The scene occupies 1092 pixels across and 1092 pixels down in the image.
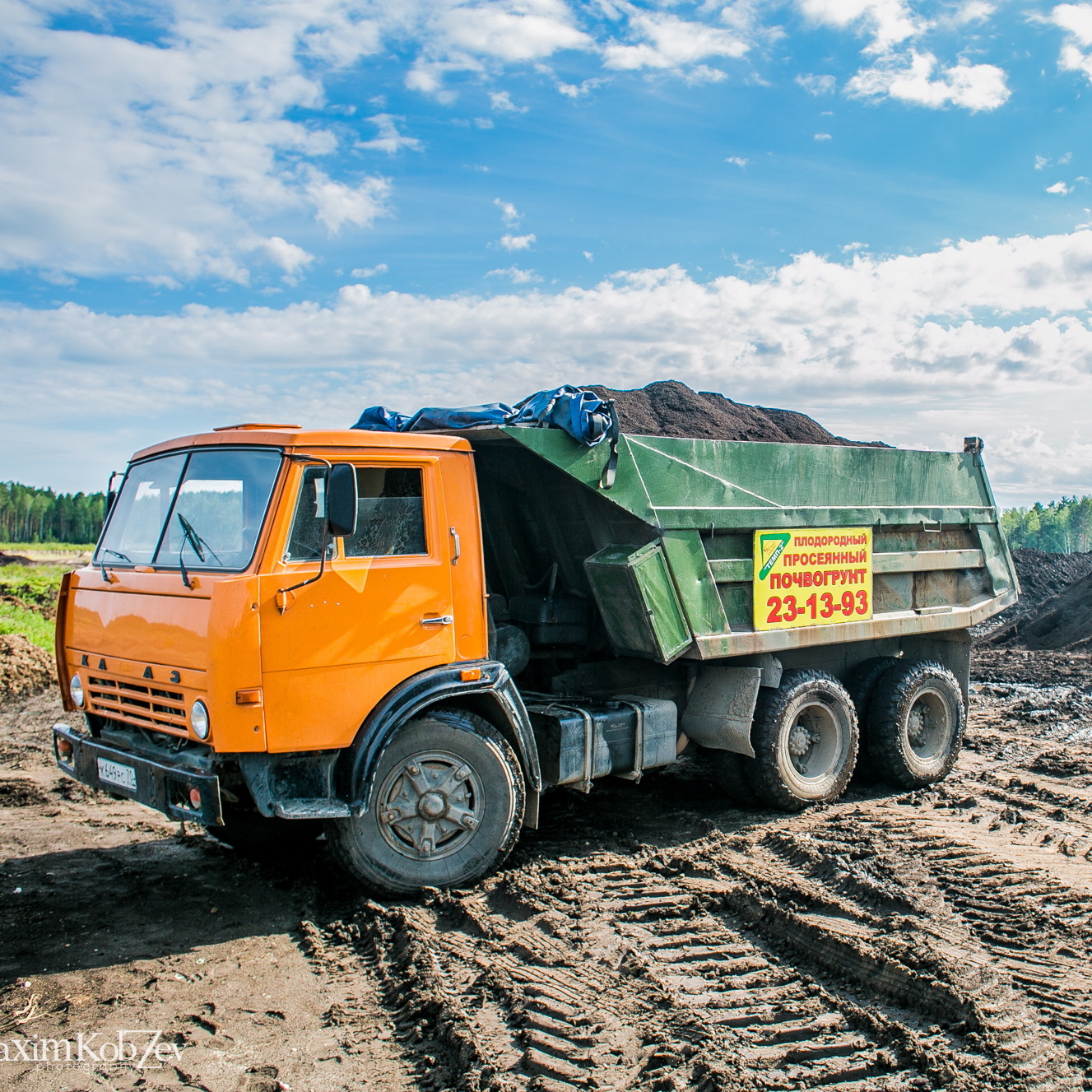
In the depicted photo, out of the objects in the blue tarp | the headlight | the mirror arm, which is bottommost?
the headlight

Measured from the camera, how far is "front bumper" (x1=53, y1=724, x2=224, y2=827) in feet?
15.2

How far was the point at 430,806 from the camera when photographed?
5246 millimetres

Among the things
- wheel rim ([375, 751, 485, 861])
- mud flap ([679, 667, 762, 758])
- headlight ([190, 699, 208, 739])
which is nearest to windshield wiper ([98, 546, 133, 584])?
headlight ([190, 699, 208, 739])

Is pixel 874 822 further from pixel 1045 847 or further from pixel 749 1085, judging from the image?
pixel 749 1085

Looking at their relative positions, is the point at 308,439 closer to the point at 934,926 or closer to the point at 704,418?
the point at 934,926

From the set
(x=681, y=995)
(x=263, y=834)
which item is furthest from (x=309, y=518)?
(x=681, y=995)

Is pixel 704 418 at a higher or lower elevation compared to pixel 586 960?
higher

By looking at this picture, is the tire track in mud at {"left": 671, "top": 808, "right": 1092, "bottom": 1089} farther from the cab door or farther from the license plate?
the license plate

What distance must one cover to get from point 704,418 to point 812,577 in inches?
144

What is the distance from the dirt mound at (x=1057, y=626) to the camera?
18328 millimetres

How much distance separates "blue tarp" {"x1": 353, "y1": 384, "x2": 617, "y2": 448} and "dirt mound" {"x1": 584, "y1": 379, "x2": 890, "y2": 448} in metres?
3.46

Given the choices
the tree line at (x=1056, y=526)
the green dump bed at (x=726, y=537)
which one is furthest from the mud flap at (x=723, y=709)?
the tree line at (x=1056, y=526)

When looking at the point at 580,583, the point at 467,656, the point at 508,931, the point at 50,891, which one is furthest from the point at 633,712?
the point at 50,891

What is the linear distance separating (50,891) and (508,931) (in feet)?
8.96
